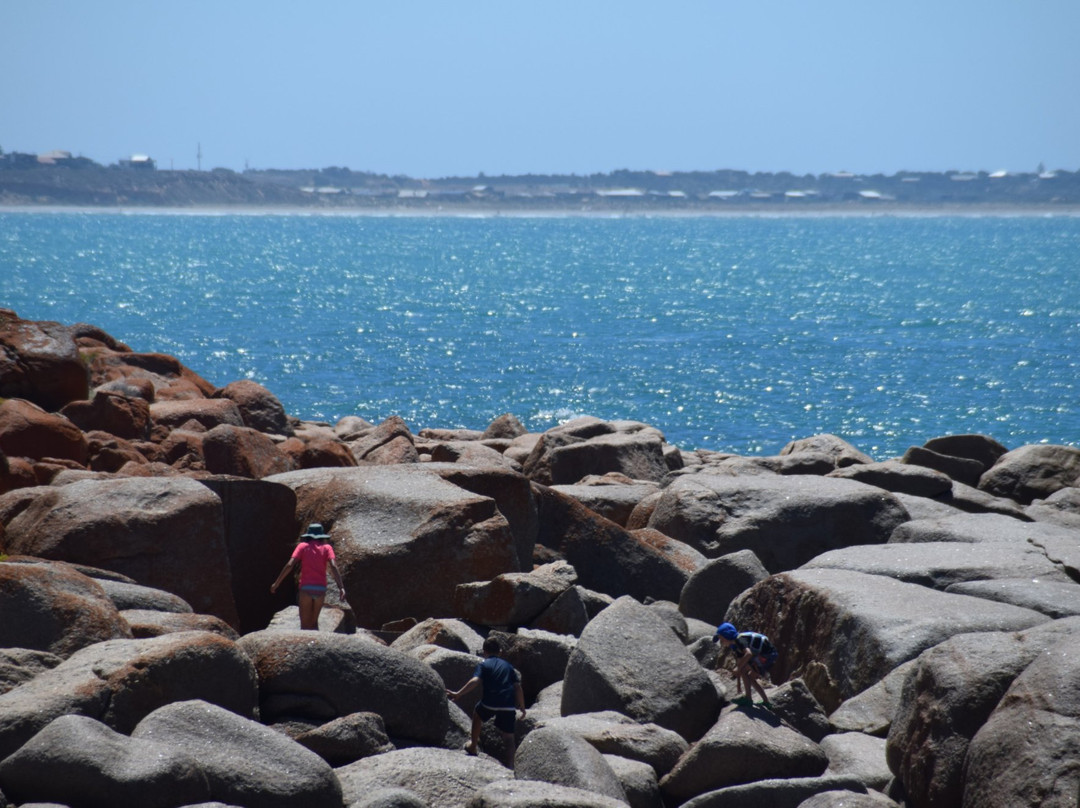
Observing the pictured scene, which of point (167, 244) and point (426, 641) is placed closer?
point (426, 641)

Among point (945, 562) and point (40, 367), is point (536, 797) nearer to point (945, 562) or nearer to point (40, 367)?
point (945, 562)

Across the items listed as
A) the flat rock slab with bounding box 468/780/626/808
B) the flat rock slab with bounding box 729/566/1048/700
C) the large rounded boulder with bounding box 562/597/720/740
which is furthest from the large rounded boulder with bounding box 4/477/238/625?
the flat rock slab with bounding box 468/780/626/808

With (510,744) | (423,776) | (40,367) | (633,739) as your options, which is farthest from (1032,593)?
(40,367)

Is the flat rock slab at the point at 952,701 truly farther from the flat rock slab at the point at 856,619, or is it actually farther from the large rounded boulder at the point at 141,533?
the large rounded boulder at the point at 141,533

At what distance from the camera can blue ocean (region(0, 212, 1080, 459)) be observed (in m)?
31.3

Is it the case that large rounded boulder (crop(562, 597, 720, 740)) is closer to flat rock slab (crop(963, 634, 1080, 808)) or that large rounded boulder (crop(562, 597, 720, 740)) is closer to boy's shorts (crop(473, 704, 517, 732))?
boy's shorts (crop(473, 704, 517, 732))

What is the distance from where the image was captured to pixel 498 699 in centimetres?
738

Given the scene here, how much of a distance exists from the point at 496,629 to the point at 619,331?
131 feet

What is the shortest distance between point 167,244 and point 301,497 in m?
113

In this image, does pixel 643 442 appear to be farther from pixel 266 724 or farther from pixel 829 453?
pixel 266 724

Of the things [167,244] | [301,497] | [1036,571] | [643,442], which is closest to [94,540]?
[301,497]

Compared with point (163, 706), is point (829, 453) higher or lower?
lower

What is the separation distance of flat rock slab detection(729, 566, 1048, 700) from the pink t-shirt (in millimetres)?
3000

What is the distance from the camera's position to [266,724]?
673 centimetres
